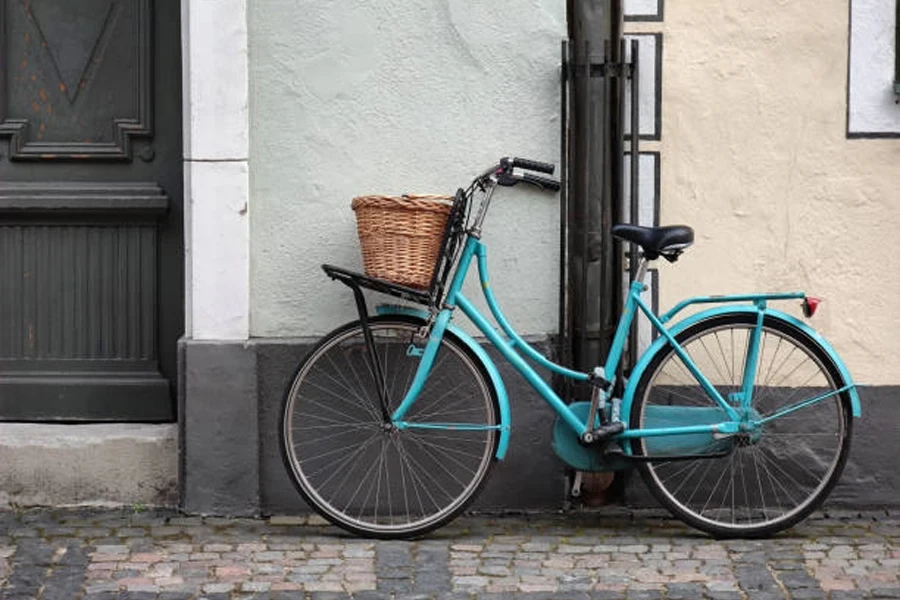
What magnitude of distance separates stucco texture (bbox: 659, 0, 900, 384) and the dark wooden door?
2.01 meters

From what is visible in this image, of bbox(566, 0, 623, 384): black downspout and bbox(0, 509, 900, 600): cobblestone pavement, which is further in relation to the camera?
bbox(566, 0, 623, 384): black downspout

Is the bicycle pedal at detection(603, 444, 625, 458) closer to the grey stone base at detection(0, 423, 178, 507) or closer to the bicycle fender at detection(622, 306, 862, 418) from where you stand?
the bicycle fender at detection(622, 306, 862, 418)

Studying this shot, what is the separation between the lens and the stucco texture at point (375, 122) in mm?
7621

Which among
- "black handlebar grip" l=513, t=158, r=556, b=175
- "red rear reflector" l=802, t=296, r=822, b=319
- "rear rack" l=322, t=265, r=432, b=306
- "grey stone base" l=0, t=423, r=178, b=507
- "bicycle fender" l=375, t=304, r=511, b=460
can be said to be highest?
"black handlebar grip" l=513, t=158, r=556, b=175

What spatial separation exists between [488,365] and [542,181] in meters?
0.72

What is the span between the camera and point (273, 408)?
770 centimetres

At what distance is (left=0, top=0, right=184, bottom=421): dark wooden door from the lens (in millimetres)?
7953

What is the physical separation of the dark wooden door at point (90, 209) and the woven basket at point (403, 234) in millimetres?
1110

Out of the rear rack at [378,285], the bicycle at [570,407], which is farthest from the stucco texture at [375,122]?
the rear rack at [378,285]

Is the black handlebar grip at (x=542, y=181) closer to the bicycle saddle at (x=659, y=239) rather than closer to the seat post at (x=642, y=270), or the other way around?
the bicycle saddle at (x=659, y=239)

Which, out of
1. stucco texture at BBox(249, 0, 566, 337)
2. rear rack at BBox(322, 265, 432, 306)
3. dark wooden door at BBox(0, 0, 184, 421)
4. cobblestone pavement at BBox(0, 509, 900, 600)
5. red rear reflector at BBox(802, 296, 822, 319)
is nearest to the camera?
cobblestone pavement at BBox(0, 509, 900, 600)

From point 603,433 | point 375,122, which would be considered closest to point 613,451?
point 603,433

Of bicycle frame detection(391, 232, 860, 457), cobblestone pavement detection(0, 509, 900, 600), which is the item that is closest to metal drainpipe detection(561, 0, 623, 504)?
bicycle frame detection(391, 232, 860, 457)

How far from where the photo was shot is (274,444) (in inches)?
304
